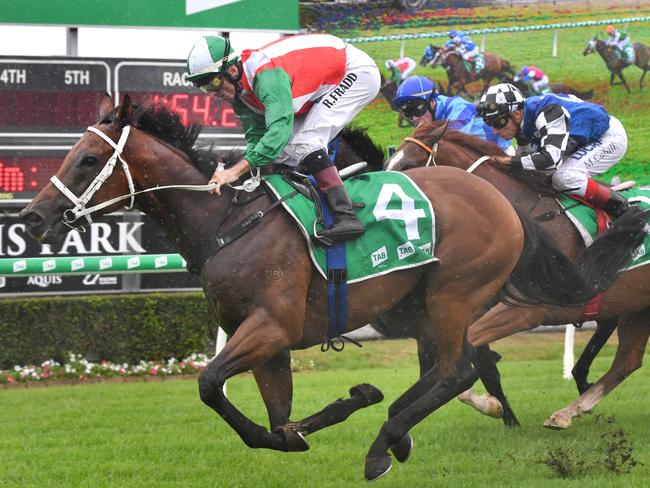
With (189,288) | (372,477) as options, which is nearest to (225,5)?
(189,288)

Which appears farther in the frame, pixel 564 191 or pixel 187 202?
pixel 564 191

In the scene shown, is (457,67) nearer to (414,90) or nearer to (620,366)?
(414,90)

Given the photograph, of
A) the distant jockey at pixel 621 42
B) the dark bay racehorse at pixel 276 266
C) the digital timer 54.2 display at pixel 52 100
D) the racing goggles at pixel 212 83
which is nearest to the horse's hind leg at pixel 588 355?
the dark bay racehorse at pixel 276 266

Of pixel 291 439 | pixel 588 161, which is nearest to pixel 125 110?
A: pixel 291 439

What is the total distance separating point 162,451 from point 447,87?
6.62 metres

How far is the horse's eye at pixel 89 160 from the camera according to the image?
4321mm

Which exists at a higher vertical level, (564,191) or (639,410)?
(564,191)

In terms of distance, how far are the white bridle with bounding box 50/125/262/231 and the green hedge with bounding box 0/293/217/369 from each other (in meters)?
3.87

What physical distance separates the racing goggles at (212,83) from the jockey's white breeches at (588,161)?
214 centimetres

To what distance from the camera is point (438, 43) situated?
1122 cm

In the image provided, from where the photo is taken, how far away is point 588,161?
5.88m

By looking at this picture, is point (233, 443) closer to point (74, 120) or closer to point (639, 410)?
point (639, 410)

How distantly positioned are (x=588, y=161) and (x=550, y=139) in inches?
17.2

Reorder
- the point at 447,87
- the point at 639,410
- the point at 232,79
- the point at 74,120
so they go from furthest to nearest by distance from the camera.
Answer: the point at 447,87
the point at 74,120
the point at 639,410
the point at 232,79
